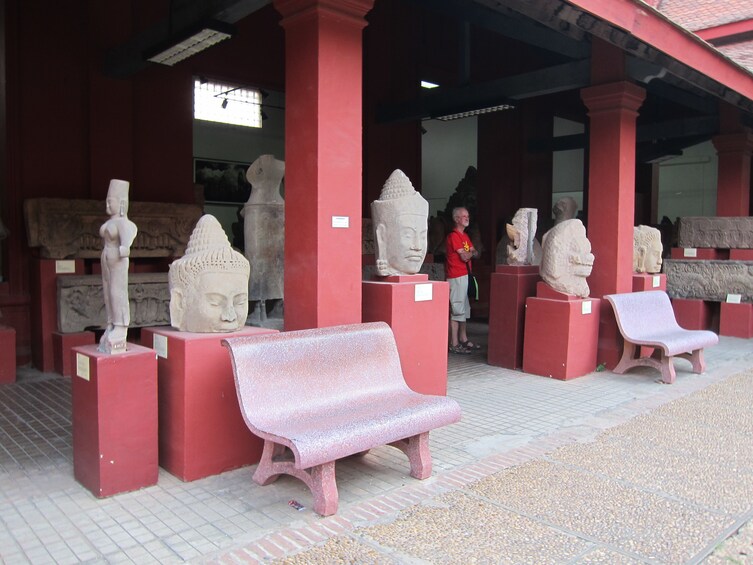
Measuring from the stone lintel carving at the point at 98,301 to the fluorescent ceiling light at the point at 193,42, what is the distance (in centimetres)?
250

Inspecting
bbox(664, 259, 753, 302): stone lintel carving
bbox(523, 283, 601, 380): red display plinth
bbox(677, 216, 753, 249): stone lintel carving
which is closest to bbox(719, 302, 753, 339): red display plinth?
bbox(664, 259, 753, 302): stone lintel carving

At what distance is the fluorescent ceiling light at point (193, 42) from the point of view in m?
5.17

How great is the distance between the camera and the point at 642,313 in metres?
7.20

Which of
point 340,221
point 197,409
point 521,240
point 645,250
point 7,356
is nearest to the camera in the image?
point 197,409

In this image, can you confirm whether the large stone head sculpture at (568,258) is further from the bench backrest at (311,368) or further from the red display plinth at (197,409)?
the red display plinth at (197,409)

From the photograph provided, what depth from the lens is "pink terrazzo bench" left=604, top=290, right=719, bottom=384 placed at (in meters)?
6.68

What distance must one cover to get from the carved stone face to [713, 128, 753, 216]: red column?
9931 millimetres

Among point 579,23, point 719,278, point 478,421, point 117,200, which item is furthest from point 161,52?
point 719,278

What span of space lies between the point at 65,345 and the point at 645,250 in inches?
287

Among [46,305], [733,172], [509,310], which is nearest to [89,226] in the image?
[46,305]

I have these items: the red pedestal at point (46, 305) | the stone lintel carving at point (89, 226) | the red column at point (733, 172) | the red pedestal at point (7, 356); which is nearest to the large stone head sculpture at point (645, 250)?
the red column at point (733, 172)

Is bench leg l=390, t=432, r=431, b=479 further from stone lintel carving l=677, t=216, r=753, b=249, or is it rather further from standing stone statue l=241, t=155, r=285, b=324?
stone lintel carving l=677, t=216, r=753, b=249

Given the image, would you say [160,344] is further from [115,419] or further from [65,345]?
[65,345]

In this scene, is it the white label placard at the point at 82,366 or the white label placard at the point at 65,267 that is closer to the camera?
the white label placard at the point at 82,366
